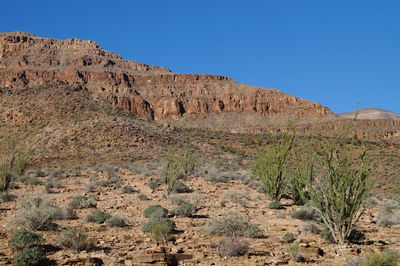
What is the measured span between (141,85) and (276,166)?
98020mm

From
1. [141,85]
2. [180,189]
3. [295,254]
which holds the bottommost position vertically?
[295,254]

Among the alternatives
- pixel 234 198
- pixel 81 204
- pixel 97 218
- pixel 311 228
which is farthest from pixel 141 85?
pixel 311 228

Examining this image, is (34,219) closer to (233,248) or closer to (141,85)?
(233,248)

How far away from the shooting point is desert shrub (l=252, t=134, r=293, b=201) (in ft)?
49.9

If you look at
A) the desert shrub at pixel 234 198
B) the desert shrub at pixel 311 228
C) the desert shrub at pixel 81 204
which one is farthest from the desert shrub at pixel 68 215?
the desert shrub at pixel 311 228

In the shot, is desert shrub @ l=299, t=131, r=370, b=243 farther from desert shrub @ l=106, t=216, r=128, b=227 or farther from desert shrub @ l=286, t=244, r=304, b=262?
desert shrub @ l=106, t=216, r=128, b=227

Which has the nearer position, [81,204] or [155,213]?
[155,213]

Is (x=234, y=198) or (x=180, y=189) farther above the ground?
(x=180, y=189)

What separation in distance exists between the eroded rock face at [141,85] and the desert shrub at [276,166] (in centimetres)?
7770

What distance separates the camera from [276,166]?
50.1 ft

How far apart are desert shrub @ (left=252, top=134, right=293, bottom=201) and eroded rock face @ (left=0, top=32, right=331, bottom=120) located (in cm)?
7770

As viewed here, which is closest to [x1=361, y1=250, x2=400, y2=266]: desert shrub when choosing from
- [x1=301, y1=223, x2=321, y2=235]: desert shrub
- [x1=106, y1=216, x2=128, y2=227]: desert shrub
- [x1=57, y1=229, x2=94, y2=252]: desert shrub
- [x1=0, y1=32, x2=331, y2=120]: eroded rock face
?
[x1=301, y1=223, x2=321, y2=235]: desert shrub

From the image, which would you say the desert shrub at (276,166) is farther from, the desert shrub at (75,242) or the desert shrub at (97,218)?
the desert shrub at (75,242)

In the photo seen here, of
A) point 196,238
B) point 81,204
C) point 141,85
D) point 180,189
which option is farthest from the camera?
point 141,85
